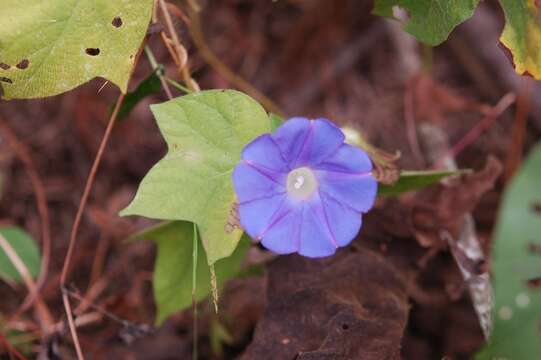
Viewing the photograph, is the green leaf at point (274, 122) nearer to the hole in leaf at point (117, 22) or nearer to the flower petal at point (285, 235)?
the flower petal at point (285, 235)

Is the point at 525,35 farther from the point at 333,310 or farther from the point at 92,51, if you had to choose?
the point at 92,51

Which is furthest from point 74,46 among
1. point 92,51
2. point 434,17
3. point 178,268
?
point 434,17

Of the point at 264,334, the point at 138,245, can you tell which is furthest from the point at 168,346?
the point at 264,334

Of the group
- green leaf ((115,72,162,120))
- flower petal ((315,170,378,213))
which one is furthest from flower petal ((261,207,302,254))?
green leaf ((115,72,162,120))

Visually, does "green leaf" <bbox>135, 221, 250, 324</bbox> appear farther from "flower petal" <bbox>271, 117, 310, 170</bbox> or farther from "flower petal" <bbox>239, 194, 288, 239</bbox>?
"flower petal" <bbox>271, 117, 310, 170</bbox>

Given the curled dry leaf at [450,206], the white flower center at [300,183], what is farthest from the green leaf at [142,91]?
the curled dry leaf at [450,206]

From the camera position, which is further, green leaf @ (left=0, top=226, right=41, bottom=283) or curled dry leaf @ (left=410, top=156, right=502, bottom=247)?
green leaf @ (left=0, top=226, right=41, bottom=283)
